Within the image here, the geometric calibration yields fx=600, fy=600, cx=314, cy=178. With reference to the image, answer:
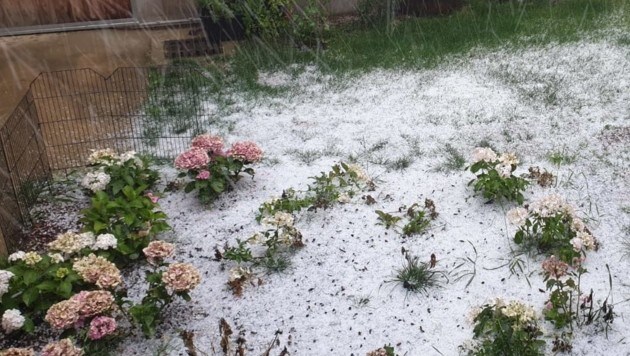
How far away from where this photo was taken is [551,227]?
3.34 meters

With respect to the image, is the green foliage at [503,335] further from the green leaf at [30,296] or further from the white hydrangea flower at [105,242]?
the green leaf at [30,296]

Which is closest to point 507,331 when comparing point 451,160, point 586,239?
point 586,239

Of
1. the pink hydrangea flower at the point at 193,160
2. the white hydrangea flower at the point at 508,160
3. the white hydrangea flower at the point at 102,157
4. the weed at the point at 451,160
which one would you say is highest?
the pink hydrangea flower at the point at 193,160

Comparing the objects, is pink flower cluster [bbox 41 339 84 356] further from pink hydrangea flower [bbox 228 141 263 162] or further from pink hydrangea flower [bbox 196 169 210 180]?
pink hydrangea flower [bbox 228 141 263 162]

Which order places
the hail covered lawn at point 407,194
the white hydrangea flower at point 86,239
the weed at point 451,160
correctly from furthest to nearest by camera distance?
the weed at point 451,160 → the white hydrangea flower at point 86,239 → the hail covered lawn at point 407,194

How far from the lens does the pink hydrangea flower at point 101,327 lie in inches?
110

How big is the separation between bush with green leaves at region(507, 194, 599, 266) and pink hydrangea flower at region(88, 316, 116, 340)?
2192 mm

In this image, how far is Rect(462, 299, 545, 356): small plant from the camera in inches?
107

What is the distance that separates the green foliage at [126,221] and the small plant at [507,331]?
6.39 ft

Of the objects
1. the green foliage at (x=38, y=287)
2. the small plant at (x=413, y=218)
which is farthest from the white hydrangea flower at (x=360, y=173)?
the green foliage at (x=38, y=287)

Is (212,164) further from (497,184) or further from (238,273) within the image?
(497,184)

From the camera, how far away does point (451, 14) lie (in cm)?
777

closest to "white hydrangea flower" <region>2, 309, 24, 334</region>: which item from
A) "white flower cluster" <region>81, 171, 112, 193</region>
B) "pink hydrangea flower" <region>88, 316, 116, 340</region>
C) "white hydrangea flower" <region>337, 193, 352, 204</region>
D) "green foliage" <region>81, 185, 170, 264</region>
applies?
"pink hydrangea flower" <region>88, 316, 116, 340</region>

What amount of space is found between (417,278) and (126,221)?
1.75 metres
